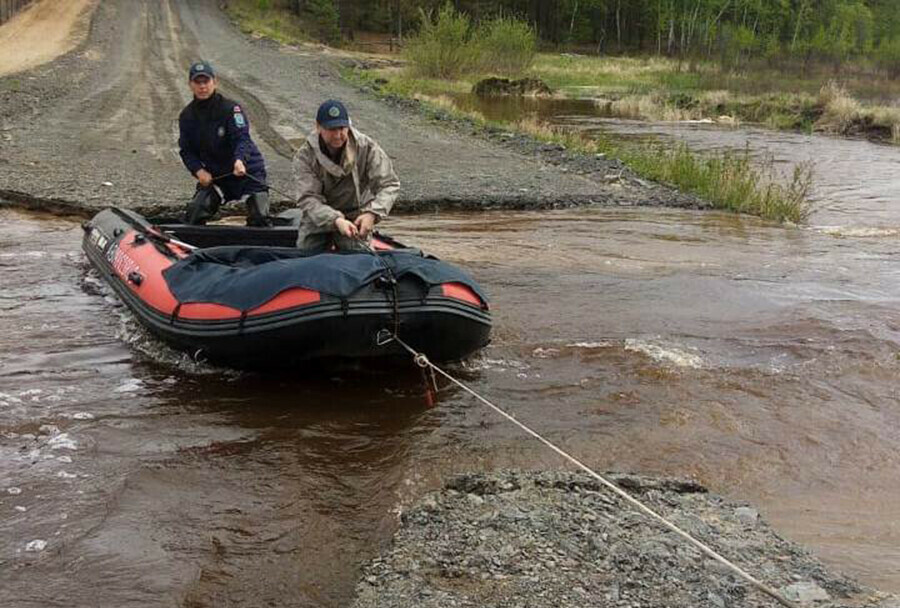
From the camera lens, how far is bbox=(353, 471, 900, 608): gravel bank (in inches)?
130

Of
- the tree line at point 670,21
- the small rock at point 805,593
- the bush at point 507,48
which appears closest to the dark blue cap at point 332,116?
the small rock at point 805,593

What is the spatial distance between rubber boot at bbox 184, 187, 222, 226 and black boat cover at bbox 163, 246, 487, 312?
71.7 inches

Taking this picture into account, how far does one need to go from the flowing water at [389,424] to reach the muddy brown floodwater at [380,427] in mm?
16

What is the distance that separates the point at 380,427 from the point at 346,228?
1.38 m

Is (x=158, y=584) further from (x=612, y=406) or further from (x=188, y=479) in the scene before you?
(x=612, y=406)

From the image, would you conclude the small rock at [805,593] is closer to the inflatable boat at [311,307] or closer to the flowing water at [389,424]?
the flowing water at [389,424]

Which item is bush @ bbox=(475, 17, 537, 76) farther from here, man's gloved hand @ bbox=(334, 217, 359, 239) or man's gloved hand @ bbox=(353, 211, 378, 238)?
man's gloved hand @ bbox=(334, 217, 359, 239)

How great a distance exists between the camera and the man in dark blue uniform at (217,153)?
753cm

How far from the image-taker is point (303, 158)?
20.2 feet

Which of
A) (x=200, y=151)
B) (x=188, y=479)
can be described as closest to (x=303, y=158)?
(x=200, y=151)

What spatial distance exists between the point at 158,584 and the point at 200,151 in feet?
15.9

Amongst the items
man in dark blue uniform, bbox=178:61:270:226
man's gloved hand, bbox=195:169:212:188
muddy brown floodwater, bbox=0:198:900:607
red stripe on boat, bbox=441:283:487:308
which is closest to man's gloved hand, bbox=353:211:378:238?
red stripe on boat, bbox=441:283:487:308

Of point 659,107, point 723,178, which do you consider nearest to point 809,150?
point 723,178

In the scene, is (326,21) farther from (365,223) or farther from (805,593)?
(805,593)
